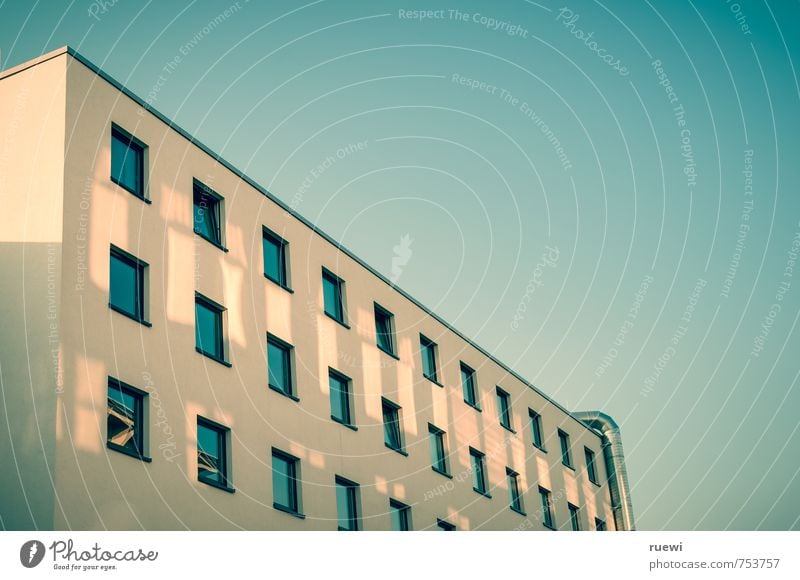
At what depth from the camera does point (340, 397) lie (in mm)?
34812

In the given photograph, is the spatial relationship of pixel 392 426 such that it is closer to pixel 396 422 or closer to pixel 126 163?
Result: pixel 396 422

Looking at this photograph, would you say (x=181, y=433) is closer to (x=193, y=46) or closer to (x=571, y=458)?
(x=193, y=46)

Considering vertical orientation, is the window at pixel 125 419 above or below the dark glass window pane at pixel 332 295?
below

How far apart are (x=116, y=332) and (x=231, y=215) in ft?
23.1

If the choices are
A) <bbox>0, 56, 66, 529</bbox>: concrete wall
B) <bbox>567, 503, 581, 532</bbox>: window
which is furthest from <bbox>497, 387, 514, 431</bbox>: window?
<bbox>0, 56, 66, 529</bbox>: concrete wall

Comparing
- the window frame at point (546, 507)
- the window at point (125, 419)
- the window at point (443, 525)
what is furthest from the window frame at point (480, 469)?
the window at point (125, 419)

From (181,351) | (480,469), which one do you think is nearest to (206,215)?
(181,351)

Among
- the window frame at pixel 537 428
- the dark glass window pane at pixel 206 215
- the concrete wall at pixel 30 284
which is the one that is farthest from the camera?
the window frame at pixel 537 428

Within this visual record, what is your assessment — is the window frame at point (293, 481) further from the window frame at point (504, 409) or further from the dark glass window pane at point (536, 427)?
the dark glass window pane at point (536, 427)

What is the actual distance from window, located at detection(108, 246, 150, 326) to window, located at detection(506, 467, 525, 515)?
73.2 ft

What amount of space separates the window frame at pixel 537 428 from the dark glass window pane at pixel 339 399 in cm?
1584

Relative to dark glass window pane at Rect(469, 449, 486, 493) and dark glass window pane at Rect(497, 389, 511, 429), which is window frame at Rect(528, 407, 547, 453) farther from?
dark glass window pane at Rect(469, 449, 486, 493)

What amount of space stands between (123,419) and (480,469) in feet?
67.8

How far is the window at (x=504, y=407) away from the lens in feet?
151
